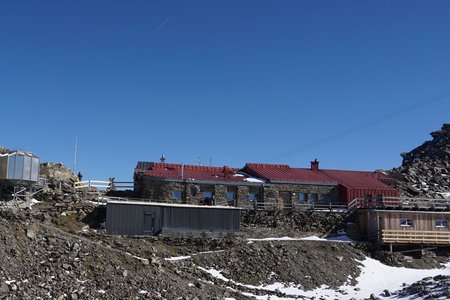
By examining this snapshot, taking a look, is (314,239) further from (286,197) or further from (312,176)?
(312,176)

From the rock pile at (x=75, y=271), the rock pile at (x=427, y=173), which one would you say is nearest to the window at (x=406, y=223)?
the rock pile at (x=427, y=173)

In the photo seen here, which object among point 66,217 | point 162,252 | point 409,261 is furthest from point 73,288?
point 409,261

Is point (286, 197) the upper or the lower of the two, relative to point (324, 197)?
lower

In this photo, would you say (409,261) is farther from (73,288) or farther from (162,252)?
(73,288)

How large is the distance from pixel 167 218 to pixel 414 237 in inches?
868

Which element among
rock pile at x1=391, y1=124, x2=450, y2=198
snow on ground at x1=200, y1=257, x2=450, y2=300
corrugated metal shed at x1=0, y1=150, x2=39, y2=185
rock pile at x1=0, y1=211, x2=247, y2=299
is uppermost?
rock pile at x1=391, y1=124, x2=450, y2=198

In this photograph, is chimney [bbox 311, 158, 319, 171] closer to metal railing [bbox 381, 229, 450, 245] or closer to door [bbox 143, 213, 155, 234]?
metal railing [bbox 381, 229, 450, 245]

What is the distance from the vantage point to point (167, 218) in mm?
45219

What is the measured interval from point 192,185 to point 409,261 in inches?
789

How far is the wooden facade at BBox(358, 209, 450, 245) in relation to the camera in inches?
1929

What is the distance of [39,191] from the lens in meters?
45.9

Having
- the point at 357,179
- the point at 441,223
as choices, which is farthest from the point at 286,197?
the point at 441,223

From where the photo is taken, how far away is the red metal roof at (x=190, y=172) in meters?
51.7

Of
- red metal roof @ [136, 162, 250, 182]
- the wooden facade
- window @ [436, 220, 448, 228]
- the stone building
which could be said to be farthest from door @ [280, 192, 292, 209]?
window @ [436, 220, 448, 228]
